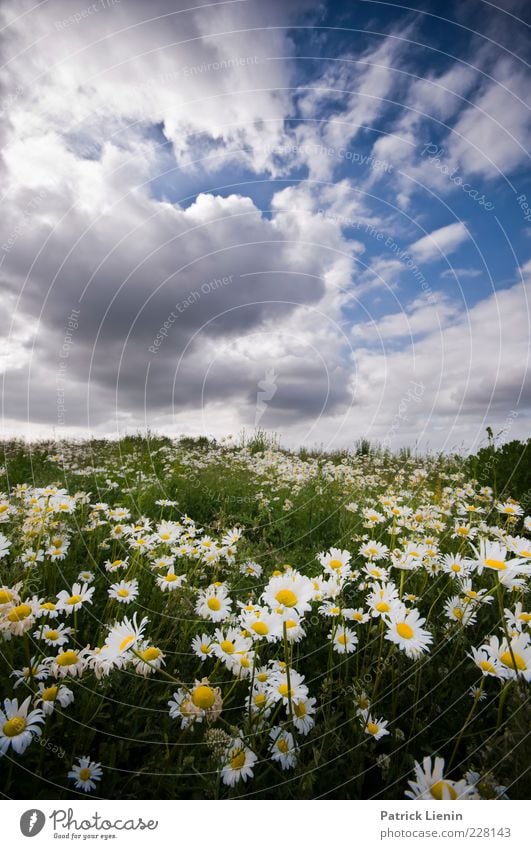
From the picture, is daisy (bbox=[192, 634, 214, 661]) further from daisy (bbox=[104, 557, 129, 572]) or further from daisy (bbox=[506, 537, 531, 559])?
daisy (bbox=[506, 537, 531, 559])

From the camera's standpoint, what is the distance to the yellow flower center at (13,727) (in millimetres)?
1476

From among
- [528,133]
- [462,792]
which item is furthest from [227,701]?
[528,133]

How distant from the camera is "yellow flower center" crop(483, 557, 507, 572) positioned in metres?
1.74

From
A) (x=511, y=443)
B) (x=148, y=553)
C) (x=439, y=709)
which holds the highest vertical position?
(x=511, y=443)

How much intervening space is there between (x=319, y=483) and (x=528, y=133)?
5123 mm

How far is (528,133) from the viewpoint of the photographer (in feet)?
7.88

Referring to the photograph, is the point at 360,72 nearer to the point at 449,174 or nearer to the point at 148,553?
the point at 449,174

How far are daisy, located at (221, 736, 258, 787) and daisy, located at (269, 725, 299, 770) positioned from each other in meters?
0.09

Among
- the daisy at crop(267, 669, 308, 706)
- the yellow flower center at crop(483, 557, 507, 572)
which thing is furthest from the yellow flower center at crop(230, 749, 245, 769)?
the yellow flower center at crop(483, 557, 507, 572)

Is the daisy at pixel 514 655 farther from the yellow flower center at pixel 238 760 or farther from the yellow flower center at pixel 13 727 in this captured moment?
the yellow flower center at pixel 13 727

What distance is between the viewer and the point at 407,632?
1723 millimetres

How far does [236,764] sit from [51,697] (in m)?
0.76

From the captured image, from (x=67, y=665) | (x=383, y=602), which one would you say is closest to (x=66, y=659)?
(x=67, y=665)
